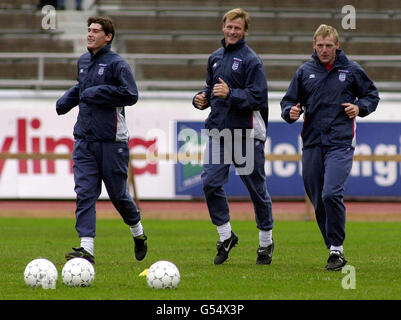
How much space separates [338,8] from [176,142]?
270 inches

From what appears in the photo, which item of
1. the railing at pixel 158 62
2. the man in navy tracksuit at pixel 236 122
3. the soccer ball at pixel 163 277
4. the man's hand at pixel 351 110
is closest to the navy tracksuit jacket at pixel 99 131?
the man in navy tracksuit at pixel 236 122

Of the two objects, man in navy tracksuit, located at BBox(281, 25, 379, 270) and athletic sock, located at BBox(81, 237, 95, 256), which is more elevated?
man in navy tracksuit, located at BBox(281, 25, 379, 270)

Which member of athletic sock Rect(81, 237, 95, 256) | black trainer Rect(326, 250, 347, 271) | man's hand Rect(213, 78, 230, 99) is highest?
man's hand Rect(213, 78, 230, 99)

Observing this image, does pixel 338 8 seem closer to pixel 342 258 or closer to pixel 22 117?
pixel 22 117

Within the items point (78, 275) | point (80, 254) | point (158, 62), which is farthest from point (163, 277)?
point (158, 62)

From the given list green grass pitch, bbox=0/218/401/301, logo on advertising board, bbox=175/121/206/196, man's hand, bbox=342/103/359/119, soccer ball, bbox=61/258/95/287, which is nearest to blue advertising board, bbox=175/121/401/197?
logo on advertising board, bbox=175/121/206/196

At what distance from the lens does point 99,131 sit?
8766 millimetres

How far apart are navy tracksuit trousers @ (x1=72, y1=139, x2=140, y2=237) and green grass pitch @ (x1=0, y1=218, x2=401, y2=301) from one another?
0.48 metres

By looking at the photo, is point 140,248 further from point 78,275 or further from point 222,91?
point 78,275

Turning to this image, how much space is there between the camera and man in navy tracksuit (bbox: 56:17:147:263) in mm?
8750

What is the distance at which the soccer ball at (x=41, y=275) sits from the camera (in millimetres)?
7145

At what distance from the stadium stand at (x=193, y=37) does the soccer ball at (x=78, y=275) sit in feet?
44.8

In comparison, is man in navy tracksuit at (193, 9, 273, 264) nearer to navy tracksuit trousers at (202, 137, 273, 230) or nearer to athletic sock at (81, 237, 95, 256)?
navy tracksuit trousers at (202, 137, 273, 230)
